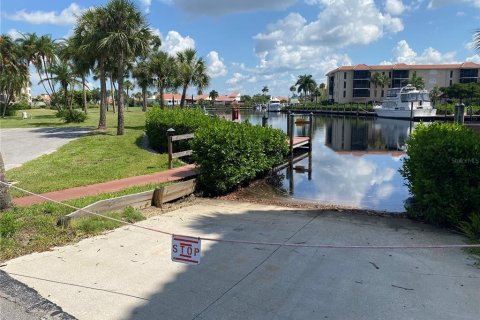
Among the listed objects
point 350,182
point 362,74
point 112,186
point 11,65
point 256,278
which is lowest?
point 350,182

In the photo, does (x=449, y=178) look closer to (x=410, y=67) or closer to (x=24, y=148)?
(x=24, y=148)

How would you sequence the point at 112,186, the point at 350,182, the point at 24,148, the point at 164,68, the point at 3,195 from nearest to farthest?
the point at 3,195 → the point at 112,186 → the point at 350,182 → the point at 24,148 → the point at 164,68

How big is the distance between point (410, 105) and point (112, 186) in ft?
182

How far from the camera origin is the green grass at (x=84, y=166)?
30.4 feet

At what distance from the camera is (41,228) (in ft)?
19.0

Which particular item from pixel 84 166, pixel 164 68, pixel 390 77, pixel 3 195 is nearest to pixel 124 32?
pixel 84 166

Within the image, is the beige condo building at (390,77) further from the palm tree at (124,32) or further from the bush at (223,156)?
the bush at (223,156)

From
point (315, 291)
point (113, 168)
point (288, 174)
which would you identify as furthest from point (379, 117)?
point (315, 291)

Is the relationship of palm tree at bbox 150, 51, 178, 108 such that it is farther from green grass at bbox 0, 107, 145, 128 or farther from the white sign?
the white sign

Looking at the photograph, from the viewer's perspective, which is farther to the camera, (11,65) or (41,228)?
(11,65)

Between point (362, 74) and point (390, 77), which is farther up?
point (362, 74)

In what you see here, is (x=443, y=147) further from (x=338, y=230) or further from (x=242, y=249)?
(x=242, y=249)

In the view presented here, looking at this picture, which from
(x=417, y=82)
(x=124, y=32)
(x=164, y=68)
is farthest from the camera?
A: (x=417, y=82)

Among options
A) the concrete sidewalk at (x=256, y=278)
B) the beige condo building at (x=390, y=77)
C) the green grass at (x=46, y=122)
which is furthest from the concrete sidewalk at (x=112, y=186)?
the beige condo building at (x=390, y=77)
